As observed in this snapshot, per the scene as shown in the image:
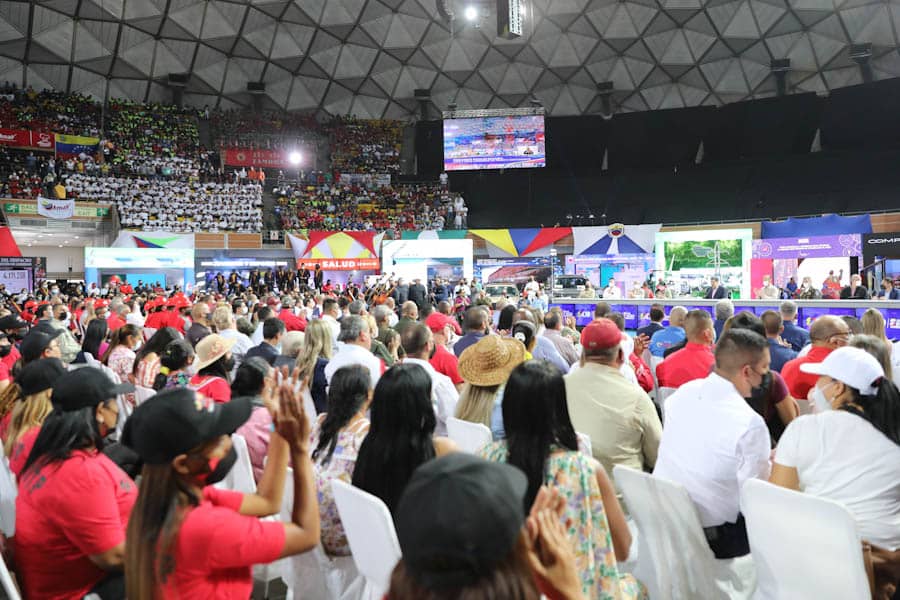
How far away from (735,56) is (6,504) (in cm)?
3301

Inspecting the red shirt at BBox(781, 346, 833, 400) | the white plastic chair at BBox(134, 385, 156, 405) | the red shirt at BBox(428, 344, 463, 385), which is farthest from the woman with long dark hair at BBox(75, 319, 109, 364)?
the red shirt at BBox(781, 346, 833, 400)

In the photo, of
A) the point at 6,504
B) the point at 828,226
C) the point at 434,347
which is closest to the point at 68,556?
A: the point at 6,504

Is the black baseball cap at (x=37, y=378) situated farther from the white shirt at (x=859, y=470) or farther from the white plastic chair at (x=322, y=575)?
the white shirt at (x=859, y=470)

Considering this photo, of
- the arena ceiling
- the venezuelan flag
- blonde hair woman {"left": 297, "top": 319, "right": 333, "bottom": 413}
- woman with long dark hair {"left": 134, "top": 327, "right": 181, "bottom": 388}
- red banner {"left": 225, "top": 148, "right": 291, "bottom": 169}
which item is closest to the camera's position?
blonde hair woman {"left": 297, "top": 319, "right": 333, "bottom": 413}

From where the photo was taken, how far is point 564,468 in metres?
2.07

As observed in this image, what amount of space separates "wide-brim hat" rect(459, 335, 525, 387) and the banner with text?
74.8 ft

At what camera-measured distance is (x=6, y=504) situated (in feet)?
10.6

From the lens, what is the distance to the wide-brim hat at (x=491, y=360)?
358cm

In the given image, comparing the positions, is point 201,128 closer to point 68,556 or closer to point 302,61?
point 302,61

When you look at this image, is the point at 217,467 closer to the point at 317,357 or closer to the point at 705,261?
the point at 317,357

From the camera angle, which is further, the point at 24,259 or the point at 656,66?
the point at 656,66

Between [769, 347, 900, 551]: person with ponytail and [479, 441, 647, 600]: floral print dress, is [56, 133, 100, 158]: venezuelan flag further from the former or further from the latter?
[769, 347, 900, 551]: person with ponytail

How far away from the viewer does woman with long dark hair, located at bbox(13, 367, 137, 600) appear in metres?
2.19

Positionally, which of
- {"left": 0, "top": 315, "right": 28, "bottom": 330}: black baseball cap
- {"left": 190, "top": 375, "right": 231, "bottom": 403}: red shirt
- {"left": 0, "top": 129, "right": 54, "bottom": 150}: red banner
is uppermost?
{"left": 0, "top": 129, "right": 54, "bottom": 150}: red banner
